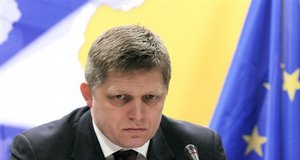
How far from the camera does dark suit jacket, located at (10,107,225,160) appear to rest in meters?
1.92

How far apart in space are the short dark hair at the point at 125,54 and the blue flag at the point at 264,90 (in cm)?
Answer: 89

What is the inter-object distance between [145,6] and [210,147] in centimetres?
87

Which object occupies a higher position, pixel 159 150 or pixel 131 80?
pixel 131 80

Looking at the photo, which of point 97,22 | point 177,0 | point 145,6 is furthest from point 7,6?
point 177,0

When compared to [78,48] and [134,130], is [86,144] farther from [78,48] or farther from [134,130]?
[78,48]

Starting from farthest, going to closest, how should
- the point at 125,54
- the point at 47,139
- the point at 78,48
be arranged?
the point at 78,48, the point at 47,139, the point at 125,54

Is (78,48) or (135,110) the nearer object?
(135,110)

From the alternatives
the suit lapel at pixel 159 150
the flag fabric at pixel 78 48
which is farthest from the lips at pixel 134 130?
the flag fabric at pixel 78 48

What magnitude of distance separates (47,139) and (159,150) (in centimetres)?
41

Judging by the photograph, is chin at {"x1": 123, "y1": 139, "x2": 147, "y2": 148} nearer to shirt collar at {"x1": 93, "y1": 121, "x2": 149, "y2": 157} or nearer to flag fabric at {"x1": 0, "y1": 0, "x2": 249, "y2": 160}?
shirt collar at {"x1": 93, "y1": 121, "x2": 149, "y2": 157}

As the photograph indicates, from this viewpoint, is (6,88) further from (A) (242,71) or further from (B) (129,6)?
(A) (242,71)

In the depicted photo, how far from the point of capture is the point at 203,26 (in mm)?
2727

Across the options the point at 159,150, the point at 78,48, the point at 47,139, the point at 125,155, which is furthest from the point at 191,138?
the point at 78,48

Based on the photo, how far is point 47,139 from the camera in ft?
6.42
